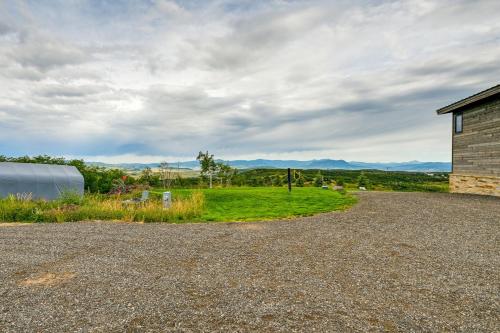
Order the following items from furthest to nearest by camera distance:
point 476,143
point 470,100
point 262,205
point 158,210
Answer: point 476,143 < point 470,100 < point 262,205 < point 158,210

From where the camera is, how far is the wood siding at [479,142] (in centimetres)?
1725

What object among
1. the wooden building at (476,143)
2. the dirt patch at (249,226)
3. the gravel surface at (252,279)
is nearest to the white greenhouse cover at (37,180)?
the gravel surface at (252,279)

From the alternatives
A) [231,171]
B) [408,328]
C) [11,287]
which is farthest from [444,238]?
[231,171]

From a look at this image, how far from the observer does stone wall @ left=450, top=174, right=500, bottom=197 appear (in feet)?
57.7

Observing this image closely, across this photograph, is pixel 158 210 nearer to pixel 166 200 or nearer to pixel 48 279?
pixel 166 200

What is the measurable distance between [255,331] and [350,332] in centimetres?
115

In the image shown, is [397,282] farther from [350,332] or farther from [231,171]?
[231,171]

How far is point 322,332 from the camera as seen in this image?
151 inches

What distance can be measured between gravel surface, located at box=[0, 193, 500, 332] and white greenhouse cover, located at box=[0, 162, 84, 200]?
795 centimetres

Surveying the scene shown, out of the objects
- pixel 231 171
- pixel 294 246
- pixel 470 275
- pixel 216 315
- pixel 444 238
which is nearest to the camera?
pixel 216 315

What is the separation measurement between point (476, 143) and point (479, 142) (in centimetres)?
28

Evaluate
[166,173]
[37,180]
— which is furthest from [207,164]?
[37,180]

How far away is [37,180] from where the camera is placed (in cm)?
1723

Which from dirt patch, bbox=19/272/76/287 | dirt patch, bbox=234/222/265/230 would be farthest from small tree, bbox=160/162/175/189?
dirt patch, bbox=19/272/76/287
